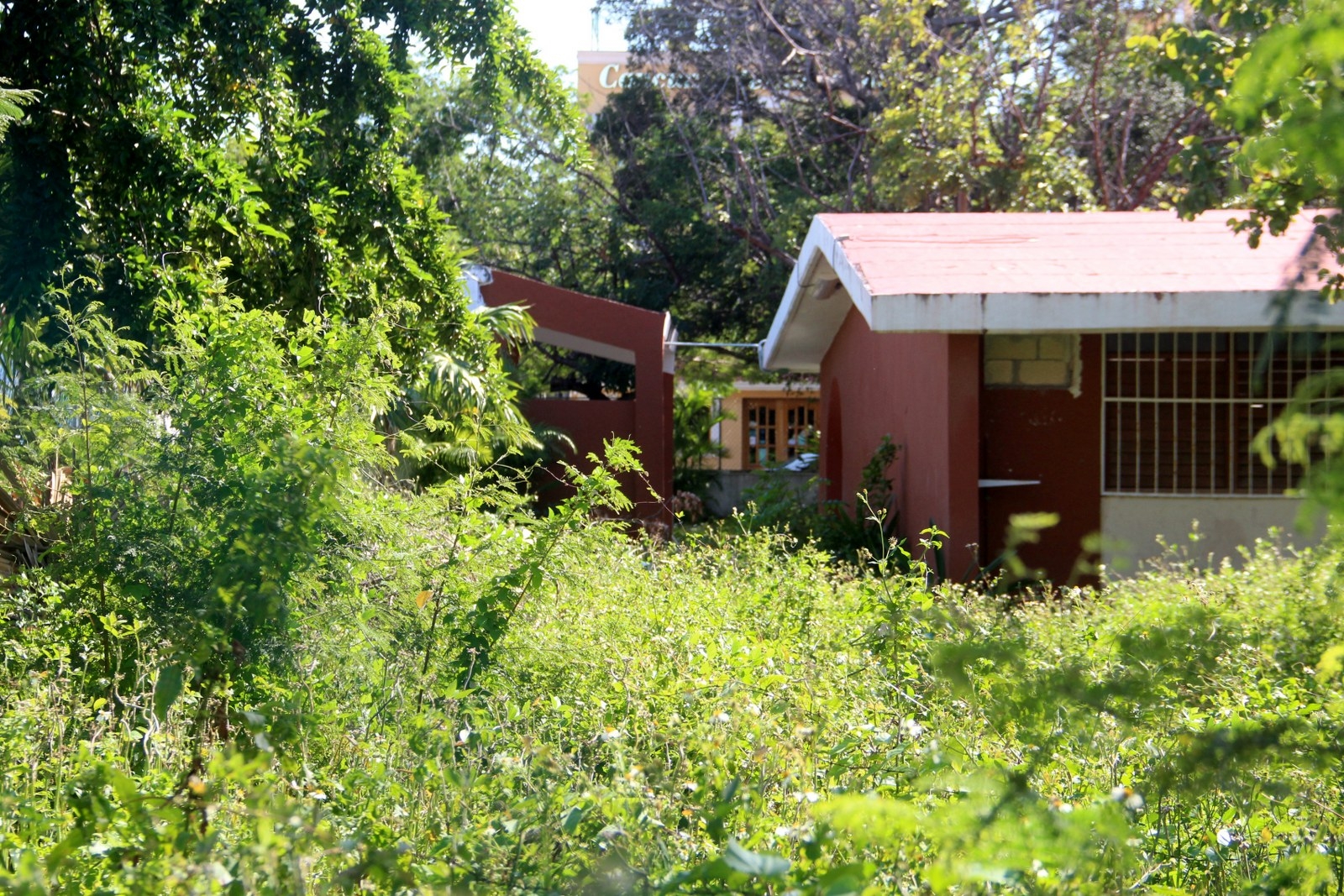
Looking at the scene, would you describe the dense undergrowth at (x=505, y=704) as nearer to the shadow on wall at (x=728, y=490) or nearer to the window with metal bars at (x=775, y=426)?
the shadow on wall at (x=728, y=490)

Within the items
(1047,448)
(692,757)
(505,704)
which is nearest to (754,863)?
(692,757)

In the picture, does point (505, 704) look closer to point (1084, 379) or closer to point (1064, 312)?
point (1064, 312)

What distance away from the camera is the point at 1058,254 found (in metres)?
9.41

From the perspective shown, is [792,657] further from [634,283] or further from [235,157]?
[634,283]

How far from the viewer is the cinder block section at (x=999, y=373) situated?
931cm

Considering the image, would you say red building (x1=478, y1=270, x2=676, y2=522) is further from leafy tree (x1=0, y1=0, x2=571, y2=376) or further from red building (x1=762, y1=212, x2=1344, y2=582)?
red building (x1=762, y1=212, x2=1344, y2=582)

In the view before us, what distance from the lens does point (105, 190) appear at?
758 centimetres

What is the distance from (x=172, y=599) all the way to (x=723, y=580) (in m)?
3.52

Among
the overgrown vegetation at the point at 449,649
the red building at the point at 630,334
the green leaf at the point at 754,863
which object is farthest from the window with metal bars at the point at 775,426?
the green leaf at the point at 754,863

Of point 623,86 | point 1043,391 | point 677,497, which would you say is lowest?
point 677,497

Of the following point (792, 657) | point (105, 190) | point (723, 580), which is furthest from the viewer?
point (105, 190)

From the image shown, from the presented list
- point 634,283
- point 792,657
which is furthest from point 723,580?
point 634,283

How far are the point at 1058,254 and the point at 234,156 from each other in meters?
6.50

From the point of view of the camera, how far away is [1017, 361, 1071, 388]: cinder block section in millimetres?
9281
